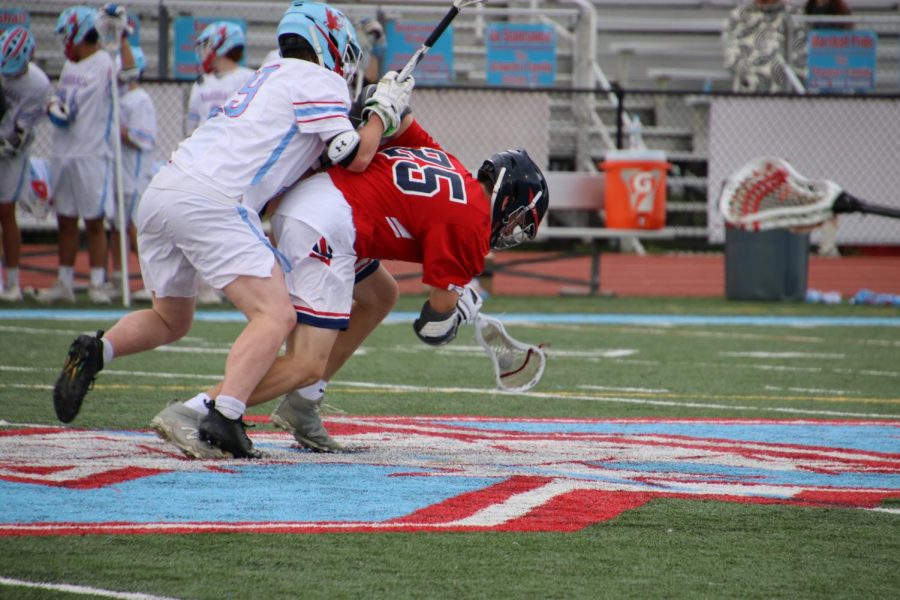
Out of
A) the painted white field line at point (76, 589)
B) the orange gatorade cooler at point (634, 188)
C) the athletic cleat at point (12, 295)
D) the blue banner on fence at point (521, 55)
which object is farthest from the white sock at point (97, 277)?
the painted white field line at point (76, 589)

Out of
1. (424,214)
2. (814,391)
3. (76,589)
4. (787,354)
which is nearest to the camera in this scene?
(76,589)

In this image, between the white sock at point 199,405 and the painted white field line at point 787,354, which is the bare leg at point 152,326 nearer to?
the white sock at point 199,405

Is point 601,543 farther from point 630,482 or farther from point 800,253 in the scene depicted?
point 800,253

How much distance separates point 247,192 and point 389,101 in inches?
24.8

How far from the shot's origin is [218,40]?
11.4m

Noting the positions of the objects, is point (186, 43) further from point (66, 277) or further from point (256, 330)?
point (256, 330)

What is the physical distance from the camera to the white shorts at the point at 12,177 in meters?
11.8

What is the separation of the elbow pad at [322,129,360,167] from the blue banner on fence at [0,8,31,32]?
36.1ft

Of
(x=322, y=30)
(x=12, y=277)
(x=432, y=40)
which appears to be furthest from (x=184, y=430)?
(x=12, y=277)

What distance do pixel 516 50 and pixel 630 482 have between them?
1192 centimetres

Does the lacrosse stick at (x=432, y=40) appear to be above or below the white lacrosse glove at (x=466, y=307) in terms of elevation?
above

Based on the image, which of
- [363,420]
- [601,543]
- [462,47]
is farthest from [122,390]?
[462,47]

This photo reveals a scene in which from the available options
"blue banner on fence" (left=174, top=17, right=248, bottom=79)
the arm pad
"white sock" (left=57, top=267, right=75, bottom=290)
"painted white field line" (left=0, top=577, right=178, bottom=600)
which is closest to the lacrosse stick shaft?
the arm pad

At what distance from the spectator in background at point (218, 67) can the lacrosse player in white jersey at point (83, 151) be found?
29.0 inches
